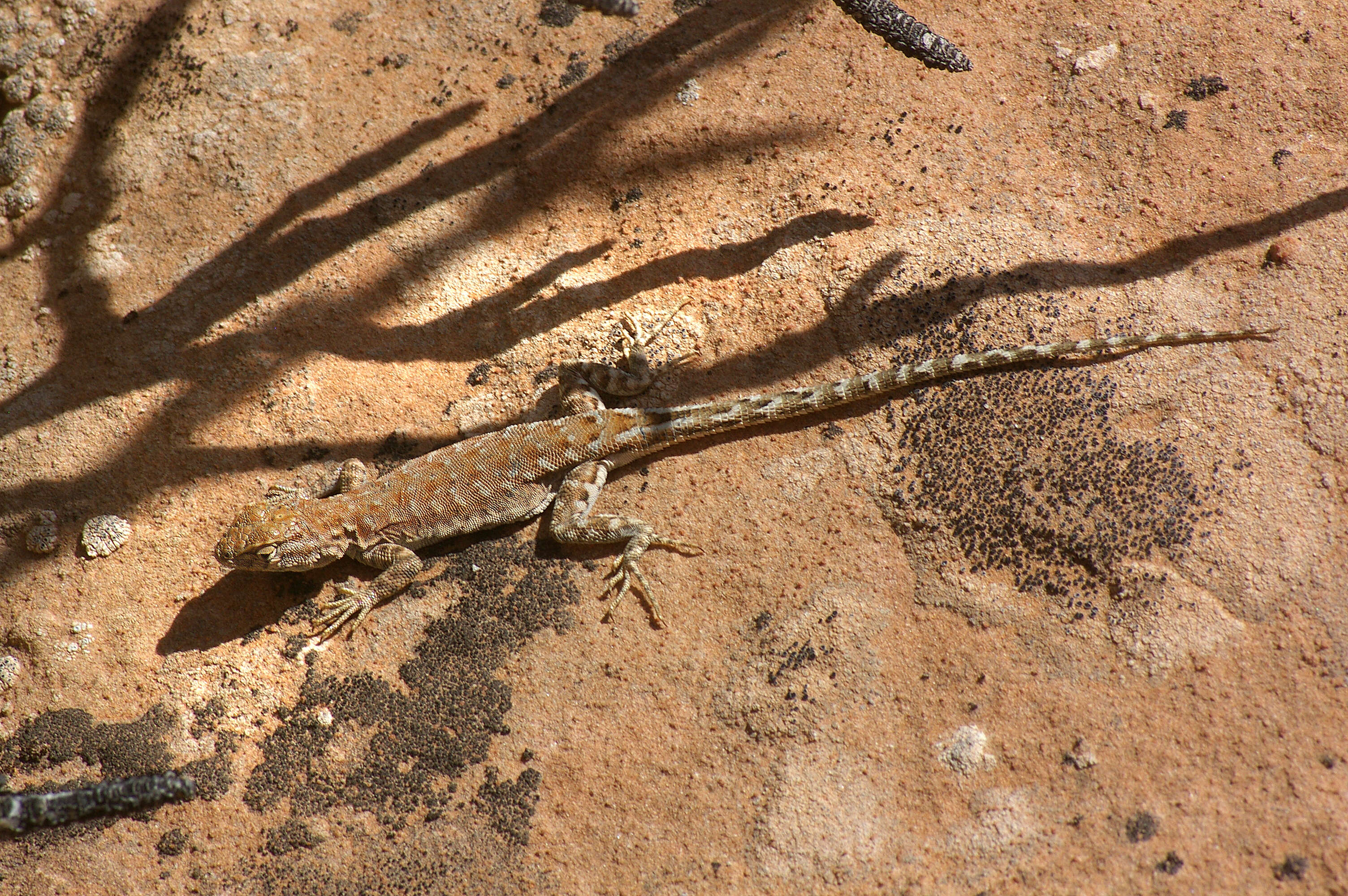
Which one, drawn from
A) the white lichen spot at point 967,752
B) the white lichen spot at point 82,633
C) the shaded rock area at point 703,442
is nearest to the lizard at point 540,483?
the shaded rock area at point 703,442

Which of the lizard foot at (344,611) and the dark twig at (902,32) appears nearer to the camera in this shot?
the lizard foot at (344,611)

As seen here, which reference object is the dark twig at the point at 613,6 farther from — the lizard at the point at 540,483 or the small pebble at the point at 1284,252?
the small pebble at the point at 1284,252

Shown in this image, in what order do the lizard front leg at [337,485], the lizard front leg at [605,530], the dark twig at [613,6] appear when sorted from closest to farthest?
the dark twig at [613,6] < the lizard front leg at [605,530] < the lizard front leg at [337,485]

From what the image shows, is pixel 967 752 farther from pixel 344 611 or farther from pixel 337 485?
pixel 337 485

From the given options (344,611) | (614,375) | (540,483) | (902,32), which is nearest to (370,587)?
(344,611)

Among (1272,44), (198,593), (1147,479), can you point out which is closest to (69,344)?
(198,593)

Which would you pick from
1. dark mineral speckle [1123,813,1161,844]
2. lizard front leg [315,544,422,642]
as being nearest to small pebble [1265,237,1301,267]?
dark mineral speckle [1123,813,1161,844]

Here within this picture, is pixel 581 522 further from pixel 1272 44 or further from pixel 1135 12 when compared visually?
pixel 1272 44

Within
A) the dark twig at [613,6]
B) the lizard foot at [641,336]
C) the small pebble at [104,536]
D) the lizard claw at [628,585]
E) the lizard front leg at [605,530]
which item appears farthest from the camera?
the lizard foot at [641,336]

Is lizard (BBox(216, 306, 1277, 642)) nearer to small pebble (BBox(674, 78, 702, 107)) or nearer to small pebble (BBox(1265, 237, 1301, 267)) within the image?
small pebble (BBox(1265, 237, 1301, 267))
